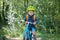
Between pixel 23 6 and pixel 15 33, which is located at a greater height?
pixel 23 6

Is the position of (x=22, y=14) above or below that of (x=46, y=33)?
above

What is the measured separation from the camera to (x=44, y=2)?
11234mm

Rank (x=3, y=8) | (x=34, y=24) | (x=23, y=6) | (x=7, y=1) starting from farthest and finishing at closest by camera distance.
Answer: (x=3, y=8) < (x=7, y=1) < (x=23, y=6) < (x=34, y=24)

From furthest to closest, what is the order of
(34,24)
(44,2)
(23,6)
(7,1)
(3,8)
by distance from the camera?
(3,8) < (7,1) < (23,6) < (44,2) < (34,24)

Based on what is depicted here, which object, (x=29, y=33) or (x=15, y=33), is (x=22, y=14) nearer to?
(x=15, y=33)

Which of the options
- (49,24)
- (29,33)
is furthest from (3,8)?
(29,33)

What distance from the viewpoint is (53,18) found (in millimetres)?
11664

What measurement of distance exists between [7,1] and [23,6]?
155 centimetres

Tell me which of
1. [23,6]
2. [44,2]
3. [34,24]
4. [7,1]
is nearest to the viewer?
[34,24]

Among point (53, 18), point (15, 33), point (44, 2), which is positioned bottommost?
point (15, 33)

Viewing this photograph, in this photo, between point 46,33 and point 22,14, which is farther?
point 22,14

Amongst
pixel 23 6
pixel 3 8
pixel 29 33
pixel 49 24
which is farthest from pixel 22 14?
pixel 29 33

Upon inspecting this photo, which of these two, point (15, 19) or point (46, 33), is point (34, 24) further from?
point (15, 19)

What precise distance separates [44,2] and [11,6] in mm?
2258
